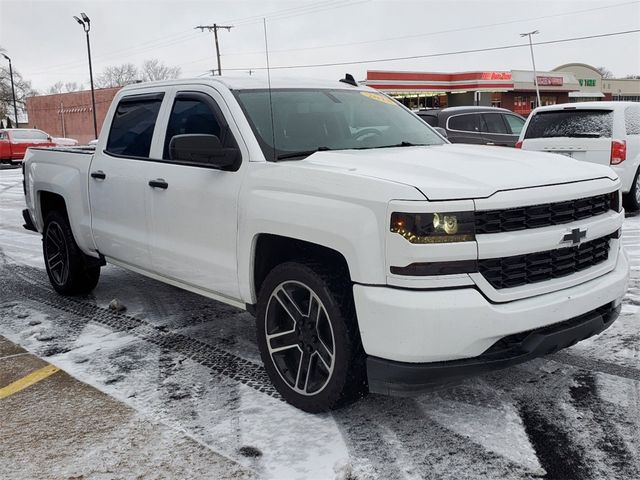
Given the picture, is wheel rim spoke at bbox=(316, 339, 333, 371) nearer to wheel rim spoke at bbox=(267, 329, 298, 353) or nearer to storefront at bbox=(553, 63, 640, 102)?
wheel rim spoke at bbox=(267, 329, 298, 353)

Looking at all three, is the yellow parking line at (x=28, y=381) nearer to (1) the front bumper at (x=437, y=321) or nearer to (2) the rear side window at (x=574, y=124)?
(1) the front bumper at (x=437, y=321)

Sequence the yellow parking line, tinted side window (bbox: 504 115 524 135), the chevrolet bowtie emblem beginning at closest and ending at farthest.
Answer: the chevrolet bowtie emblem, the yellow parking line, tinted side window (bbox: 504 115 524 135)

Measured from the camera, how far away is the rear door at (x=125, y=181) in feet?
16.1

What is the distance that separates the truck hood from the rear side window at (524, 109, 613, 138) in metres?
6.49

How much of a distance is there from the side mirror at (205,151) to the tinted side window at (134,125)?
1059 mm

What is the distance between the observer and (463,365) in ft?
10.1

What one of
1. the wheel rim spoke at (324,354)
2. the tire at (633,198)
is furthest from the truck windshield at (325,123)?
the tire at (633,198)

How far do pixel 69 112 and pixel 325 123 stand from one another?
6260 cm

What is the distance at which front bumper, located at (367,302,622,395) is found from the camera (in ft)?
10.1

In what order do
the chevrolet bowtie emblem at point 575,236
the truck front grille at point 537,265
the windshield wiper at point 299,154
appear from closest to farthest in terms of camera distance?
the truck front grille at point 537,265, the chevrolet bowtie emblem at point 575,236, the windshield wiper at point 299,154

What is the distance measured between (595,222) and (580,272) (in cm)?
29

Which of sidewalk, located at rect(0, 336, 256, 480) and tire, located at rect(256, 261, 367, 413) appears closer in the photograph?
sidewalk, located at rect(0, 336, 256, 480)

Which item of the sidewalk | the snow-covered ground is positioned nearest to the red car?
the snow-covered ground

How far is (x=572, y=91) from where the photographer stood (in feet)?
201
